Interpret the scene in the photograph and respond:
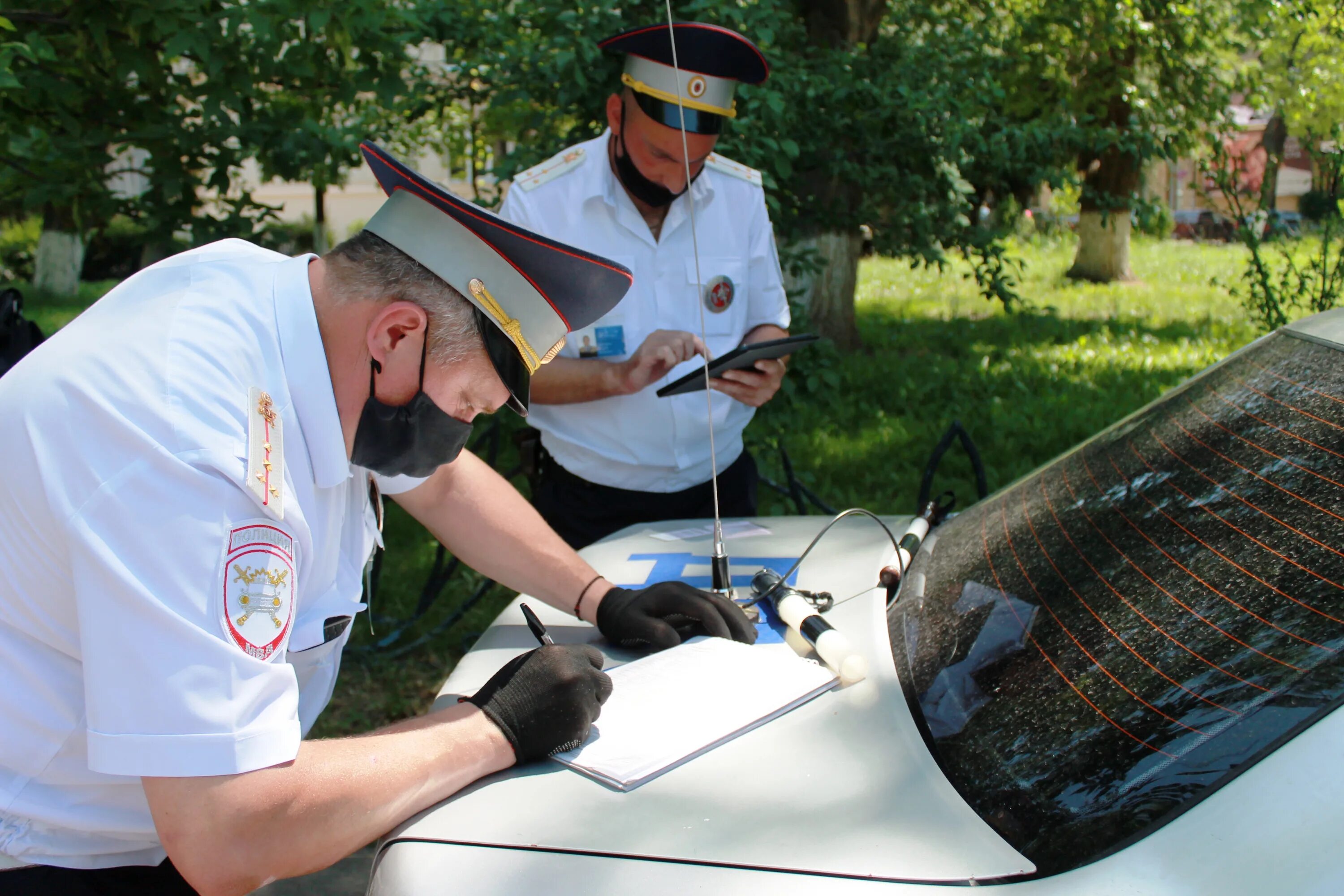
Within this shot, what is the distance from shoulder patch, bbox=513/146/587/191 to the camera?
278cm

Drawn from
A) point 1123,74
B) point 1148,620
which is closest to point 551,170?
point 1148,620

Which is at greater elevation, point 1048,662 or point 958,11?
point 958,11

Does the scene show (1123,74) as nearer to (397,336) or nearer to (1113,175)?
(1113,175)

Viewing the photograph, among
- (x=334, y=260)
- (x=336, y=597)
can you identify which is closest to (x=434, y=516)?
(x=336, y=597)

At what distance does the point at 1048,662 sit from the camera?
1.46 m

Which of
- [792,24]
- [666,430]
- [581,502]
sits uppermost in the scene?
[792,24]

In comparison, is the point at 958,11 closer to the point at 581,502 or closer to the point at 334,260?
the point at 581,502

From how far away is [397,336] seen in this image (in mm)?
1429

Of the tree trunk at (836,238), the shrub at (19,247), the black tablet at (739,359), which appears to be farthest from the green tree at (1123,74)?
the shrub at (19,247)

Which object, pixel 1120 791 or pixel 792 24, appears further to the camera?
pixel 792 24

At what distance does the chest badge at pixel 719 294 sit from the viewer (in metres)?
2.86

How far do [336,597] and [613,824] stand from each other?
598mm

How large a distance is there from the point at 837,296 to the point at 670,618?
631cm

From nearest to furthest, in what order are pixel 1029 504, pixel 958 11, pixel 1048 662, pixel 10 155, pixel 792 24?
pixel 1048 662 → pixel 1029 504 → pixel 10 155 → pixel 792 24 → pixel 958 11
